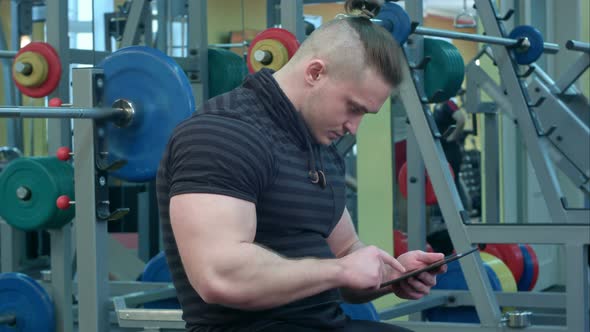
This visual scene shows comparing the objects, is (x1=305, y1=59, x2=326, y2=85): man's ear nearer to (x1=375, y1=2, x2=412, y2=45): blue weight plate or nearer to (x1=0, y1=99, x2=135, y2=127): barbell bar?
(x1=0, y1=99, x2=135, y2=127): barbell bar

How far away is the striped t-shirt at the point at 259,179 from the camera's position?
1.33 metres

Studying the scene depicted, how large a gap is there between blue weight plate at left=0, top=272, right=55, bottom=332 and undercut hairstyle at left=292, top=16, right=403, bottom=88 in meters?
1.59

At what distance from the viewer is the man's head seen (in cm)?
146

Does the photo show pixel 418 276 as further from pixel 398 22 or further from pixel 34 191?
pixel 398 22

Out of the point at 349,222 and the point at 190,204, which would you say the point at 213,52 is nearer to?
the point at 349,222

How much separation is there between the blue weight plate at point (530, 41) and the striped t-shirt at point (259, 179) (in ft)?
7.63

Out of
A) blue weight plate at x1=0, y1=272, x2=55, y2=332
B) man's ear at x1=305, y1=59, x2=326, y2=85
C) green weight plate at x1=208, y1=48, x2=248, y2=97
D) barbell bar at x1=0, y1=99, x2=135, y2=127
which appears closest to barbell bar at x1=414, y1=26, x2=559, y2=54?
green weight plate at x1=208, y1=48, x2=248, y2=97

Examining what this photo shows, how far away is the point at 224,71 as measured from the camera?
3.39 m

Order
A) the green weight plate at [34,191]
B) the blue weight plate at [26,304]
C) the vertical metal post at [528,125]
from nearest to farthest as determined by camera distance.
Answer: the green weight plate at [34,191] < the blue weight plate at [26,304] < the vertical metal post at [528,125]

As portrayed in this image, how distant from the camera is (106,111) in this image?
7.06 ft

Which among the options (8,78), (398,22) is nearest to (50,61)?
(398,22)

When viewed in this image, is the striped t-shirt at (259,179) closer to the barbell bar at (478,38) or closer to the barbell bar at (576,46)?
the barbell bar at (478,38)

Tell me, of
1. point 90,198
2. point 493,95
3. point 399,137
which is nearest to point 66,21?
point 90,198

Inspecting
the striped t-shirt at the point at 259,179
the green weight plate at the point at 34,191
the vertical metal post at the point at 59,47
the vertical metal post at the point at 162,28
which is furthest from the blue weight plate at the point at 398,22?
the striped t-shirt at the point at 259,179
